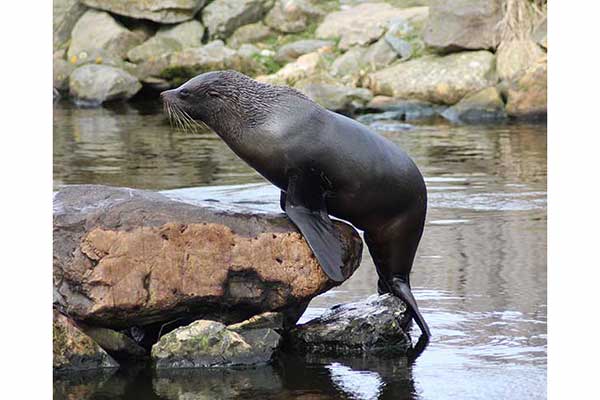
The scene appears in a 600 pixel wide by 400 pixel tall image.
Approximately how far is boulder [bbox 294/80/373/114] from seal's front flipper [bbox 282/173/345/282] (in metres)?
14.0

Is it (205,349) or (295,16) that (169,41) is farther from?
(205,349)

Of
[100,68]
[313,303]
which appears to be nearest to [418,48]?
[100,68]

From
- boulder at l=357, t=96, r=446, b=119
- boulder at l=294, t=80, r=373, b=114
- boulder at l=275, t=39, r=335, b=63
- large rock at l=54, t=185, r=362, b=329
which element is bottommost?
boulder at l=357, t=96, r=446, b=119

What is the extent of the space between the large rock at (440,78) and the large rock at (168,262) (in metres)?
15.0

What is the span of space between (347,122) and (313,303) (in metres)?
1.24

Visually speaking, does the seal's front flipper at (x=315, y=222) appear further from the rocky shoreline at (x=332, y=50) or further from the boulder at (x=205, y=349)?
the rocky shoreline at (x=332, y=50)

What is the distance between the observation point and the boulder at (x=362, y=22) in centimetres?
2358

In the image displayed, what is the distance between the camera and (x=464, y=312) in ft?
22.6

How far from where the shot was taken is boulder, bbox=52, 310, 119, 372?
5.71 meters

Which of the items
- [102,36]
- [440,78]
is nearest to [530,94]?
[440,78]

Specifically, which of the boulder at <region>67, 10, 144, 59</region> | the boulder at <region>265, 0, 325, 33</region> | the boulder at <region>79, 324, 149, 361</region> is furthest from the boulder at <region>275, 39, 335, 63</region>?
the boulder at <region>79, 324, 149, 361</region>

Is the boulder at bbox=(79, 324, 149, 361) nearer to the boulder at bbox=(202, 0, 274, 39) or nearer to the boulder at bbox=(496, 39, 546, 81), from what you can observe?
the boulder at bbox=(496, 39, 546, 81)
